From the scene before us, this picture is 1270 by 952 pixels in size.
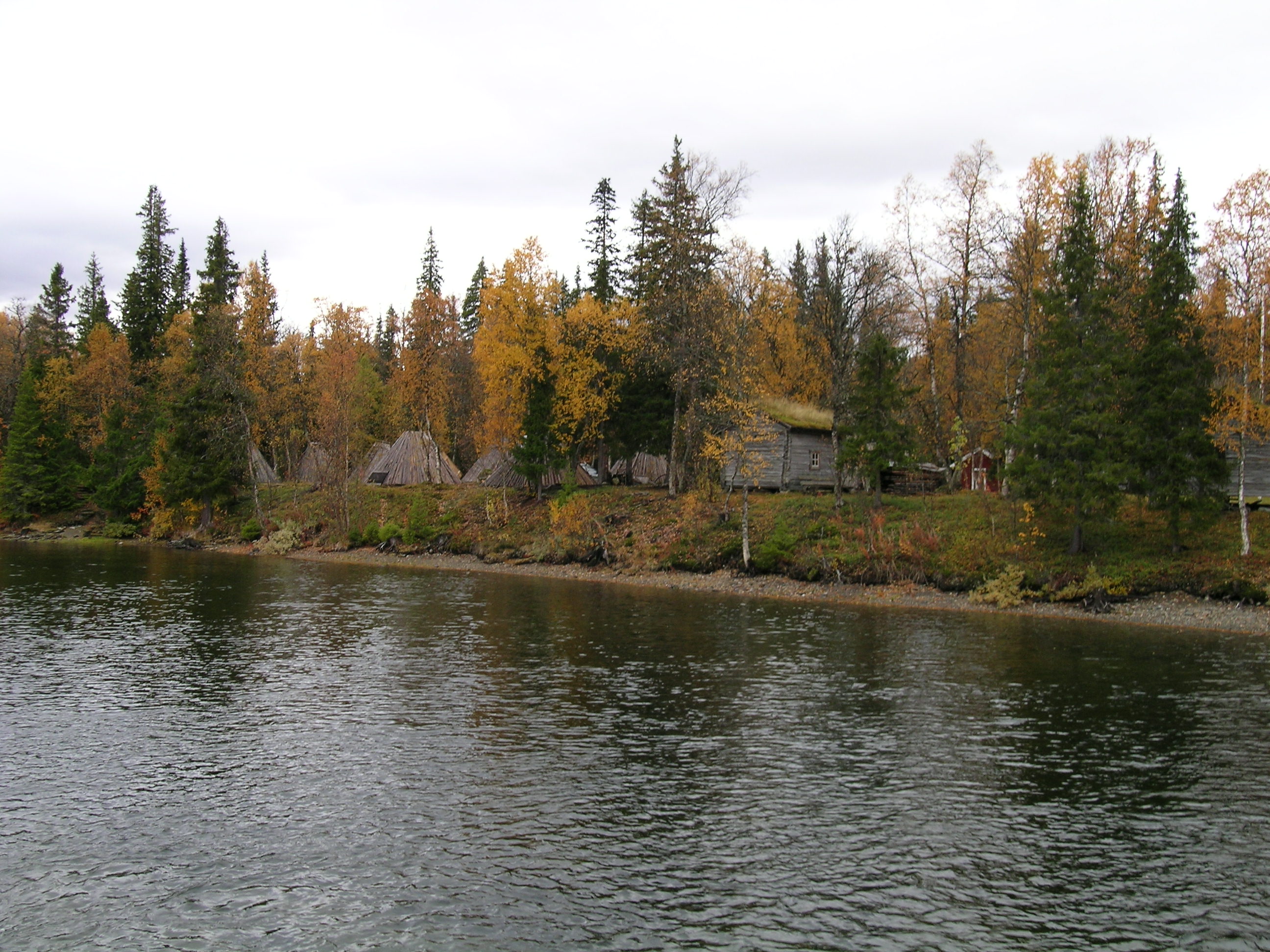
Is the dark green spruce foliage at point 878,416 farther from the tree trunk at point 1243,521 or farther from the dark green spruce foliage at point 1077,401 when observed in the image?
the tree trunk at point 1243,521

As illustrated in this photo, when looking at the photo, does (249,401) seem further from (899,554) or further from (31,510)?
(899,554)

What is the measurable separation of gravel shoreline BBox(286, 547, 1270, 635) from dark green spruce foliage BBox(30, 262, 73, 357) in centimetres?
4656

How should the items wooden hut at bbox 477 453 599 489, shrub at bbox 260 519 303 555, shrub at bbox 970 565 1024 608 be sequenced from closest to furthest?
shrub at bbox 970 565 1024 608 → wooden hut at bbox 477 453 599 489 → shrub at bbox 260 519 303 555

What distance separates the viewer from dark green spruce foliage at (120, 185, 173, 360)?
78500 mm

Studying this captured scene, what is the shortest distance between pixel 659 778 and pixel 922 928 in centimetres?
603

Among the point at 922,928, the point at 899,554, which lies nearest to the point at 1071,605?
the point at 899,554

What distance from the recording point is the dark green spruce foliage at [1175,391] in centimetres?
3588

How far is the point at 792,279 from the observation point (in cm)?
6175

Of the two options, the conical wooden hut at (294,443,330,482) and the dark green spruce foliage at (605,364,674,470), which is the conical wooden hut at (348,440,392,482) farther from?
the dark green spruce foliage at (605,364,674,470)

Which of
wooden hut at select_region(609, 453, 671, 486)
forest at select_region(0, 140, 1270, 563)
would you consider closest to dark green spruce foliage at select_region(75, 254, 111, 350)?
forest at select_region(0, 140, 1270, 563)

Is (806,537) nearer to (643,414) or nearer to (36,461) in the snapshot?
(643,414)

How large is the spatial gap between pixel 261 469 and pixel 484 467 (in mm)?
19444

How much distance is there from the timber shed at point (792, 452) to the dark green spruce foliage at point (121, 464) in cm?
4764

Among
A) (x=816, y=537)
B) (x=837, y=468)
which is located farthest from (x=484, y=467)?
(x=816, y=537)
